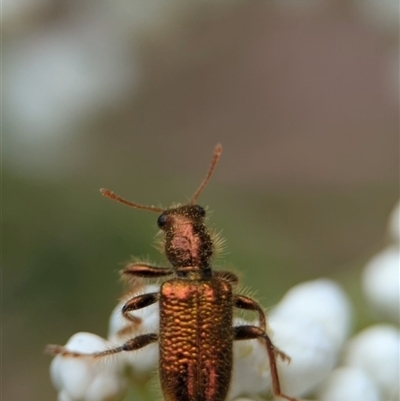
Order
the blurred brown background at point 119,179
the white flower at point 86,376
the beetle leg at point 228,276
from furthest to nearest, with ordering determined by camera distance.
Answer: the blurred brown background at point 119,179
the beetle leg at point 228,276
the white flower at point 86,376

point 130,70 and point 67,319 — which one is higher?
point 130,70

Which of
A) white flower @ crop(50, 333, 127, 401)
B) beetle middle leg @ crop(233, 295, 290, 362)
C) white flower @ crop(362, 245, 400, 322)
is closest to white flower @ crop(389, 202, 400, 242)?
white flower @ crop(362, 245, 400, 322)

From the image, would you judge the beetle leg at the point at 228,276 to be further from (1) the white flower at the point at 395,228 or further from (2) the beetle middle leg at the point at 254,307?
(1) the white flower at the point at 395,228

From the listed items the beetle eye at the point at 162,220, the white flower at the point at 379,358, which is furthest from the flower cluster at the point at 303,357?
the beetle eye at the point at 162,220

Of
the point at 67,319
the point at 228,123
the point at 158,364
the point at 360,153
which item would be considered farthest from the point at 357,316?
the point at 228,123

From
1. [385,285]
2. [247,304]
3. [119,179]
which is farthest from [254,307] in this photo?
[119,179]

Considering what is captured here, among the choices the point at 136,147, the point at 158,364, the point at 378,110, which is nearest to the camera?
the point at 158,364

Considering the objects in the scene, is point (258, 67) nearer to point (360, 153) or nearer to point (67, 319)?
point (360, 153)
